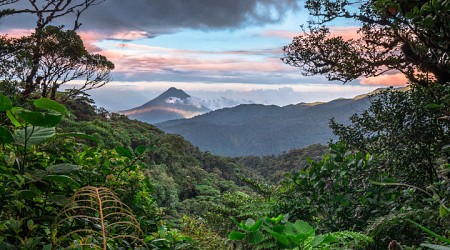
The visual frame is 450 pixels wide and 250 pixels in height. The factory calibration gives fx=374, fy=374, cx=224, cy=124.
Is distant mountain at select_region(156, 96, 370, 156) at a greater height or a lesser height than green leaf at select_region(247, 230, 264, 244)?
lesser

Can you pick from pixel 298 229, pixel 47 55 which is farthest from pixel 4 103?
pixel 47 55

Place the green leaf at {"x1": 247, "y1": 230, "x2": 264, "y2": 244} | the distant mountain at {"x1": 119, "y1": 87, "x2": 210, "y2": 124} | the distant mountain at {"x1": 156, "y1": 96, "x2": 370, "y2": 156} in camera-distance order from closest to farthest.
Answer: the green leaf at {"x1": 247, "y1": 230, "x2": 264, "y2": 244}, the distant mountain at {"x1": 156, "y1": 96, "x2": 370, "y2": 156}, the distant mountain at {"x1": 119, "y1": 87, "x2": 210, "y2": 124}

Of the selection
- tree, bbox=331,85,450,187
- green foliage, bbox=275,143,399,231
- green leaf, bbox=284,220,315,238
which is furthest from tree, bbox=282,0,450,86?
green leaf, bbox=284,220,315,238

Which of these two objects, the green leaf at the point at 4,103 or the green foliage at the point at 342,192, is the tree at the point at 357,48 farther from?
the green leaf at the point at 4,103

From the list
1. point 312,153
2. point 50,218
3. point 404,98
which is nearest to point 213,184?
point 312,153

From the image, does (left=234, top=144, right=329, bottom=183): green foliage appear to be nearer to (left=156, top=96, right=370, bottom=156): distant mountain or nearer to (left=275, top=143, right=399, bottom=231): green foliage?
(left=275, top=143, right=399, bottom=231): green foliage

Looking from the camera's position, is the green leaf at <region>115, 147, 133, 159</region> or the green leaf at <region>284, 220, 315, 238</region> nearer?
the green leaf at <region>284, 220, 315, 238</region>

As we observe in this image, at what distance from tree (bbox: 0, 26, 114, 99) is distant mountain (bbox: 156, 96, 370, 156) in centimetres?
9864

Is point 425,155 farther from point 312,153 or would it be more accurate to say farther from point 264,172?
point 264,172

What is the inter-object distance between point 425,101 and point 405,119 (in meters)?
0.27

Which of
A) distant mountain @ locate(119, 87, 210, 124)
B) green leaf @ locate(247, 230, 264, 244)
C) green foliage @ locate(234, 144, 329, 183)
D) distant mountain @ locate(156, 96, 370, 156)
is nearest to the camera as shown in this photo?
green leaf @ locate(247, 230, 264, 244)

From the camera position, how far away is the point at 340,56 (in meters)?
7.57

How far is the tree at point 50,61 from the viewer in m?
12.4

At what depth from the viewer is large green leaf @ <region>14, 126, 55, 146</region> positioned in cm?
111
